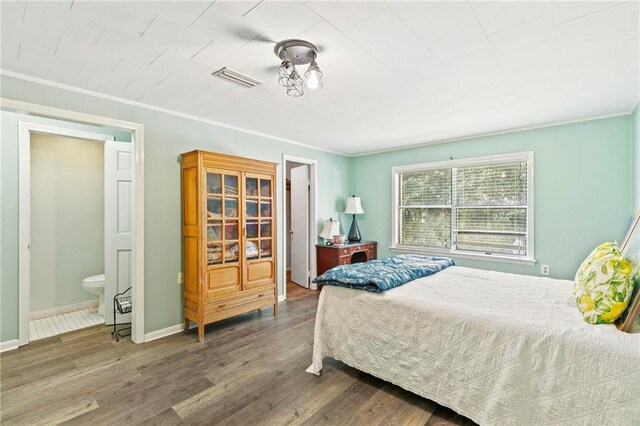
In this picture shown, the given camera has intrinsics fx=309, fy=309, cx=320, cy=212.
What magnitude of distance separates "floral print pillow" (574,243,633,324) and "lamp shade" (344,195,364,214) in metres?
3.75

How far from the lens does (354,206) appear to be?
5.38 m

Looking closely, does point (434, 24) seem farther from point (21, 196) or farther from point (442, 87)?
point (21, 196)

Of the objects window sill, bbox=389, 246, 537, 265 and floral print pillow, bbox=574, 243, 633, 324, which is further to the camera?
window sill, bbox=389, 246, 537, 265

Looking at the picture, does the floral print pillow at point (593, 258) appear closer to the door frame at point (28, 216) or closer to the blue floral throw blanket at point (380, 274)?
the blue floral throw blanket at point (380, 274)

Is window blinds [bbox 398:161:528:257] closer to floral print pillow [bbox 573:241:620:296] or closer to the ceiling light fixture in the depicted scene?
floral print pillow [bbox 573:241:620:296]

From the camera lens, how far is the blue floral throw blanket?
2307 millimetres

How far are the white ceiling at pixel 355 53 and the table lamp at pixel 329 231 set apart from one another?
2.12m

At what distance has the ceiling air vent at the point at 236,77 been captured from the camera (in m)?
2.34

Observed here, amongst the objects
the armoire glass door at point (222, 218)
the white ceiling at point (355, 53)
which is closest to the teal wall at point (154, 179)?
the white ceiling at point (355, 53)

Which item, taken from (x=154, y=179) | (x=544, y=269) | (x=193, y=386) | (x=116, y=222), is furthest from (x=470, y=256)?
(x=116, y=222)

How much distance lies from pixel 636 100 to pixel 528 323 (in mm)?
2743

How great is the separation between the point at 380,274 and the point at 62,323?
3.82m

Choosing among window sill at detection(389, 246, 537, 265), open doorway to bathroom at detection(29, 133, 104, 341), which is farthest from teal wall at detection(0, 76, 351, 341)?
window sill at detection(389, 246, 537, 265)

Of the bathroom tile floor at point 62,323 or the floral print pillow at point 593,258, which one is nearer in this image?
the floral print pillow at point 593,258
